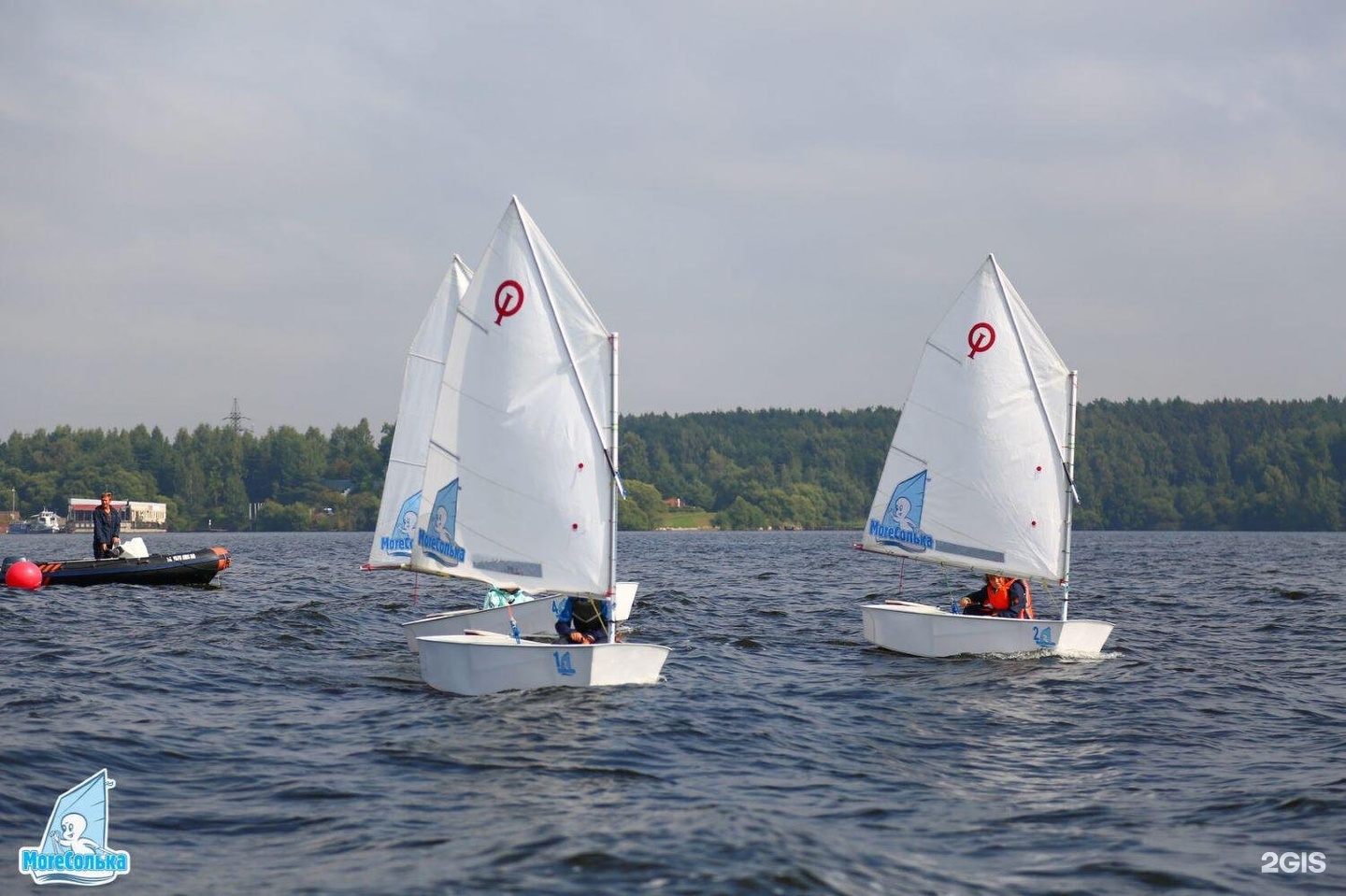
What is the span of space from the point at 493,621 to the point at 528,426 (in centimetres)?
583

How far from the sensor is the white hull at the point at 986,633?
2641 centimetres

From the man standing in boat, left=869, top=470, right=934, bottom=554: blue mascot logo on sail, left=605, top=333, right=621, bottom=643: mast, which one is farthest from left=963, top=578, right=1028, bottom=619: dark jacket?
the man standing in boat

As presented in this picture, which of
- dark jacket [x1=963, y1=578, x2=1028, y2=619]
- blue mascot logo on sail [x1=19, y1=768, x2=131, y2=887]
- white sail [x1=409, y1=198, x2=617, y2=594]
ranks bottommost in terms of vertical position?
blue mascot logo on sail [x1=19, y1=768, x2=131, y2=887]

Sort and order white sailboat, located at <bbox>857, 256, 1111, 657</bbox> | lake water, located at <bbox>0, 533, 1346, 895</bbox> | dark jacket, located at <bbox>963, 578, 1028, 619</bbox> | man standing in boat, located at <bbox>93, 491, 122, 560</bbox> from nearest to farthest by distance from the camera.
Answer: lake water, located at <bbox>0, 533, 1346, 895</bbox>, dark jacket, located at <bbox>963, 578, 1028, 619</bbox>, white sailboat, located at <bbox>857, 256, 1111, 657</bbox>, man standing in boat, located at <bbox>93, 491, 122, 560</bbox>

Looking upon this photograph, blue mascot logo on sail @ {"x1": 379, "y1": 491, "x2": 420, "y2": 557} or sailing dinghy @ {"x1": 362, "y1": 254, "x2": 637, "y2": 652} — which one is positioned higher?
sailing dinghy @ {"x1": 362, "y1": 254, "x2": 637, "y2": 652}

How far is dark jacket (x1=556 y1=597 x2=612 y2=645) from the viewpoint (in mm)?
22422

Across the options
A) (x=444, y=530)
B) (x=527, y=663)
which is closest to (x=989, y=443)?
(x=444, y=530)

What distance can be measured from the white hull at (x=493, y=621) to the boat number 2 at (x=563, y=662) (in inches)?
145

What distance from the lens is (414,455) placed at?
32.8 metres

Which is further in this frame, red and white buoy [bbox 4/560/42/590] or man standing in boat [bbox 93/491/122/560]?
man standing in boat [bbox 93/491/122/560]

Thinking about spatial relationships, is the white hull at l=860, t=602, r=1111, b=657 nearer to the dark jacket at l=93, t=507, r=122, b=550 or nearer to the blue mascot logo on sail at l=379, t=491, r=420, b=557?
the blue mascot logo on sail at l=379, t=491, r=420, b=557

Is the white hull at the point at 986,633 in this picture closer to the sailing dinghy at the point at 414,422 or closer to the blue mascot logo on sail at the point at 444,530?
the sailing dinghy at the point at 414,422

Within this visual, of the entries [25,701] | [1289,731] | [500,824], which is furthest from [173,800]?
[1289,731]

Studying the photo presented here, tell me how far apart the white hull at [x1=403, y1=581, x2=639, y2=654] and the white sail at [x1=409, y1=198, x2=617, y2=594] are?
222cm
